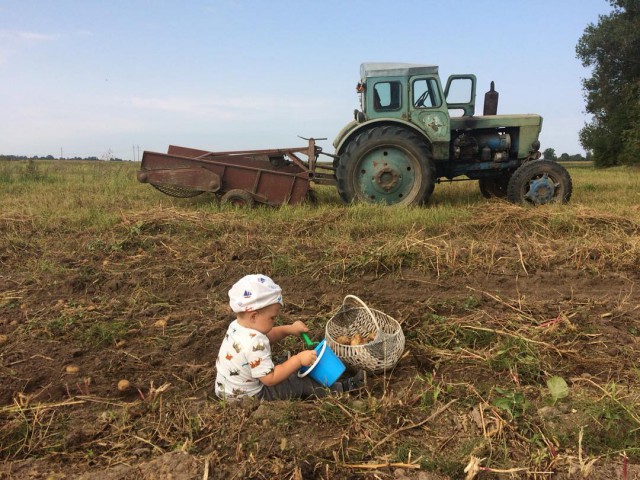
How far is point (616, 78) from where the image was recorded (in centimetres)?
2645

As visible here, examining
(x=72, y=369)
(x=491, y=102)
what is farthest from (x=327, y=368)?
(x=491, y=102)

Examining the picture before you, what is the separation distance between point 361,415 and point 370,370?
0.53 metres

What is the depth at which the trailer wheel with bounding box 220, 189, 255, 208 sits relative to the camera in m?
7.32

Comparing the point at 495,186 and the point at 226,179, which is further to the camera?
the point at 495,186

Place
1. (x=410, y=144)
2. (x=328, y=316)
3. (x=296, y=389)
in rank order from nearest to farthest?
1. (x=296, y=389)
2. (x=328, y=316)
3. (x=410, y=144)

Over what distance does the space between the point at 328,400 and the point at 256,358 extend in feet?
1.40

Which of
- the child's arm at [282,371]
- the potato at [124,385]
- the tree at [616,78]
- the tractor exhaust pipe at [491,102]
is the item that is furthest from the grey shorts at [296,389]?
the tree at [616,78]

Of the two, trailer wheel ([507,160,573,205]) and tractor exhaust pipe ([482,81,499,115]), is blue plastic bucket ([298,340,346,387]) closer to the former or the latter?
trailer wheel ([507,160,573,205])

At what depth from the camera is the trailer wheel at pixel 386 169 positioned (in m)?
7.28

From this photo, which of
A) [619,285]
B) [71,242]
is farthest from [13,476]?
[619,285]

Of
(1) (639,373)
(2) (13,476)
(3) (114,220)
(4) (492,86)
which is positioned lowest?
(2) (13,476)

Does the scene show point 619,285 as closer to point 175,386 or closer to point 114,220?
point 175,386

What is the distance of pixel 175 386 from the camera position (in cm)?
275

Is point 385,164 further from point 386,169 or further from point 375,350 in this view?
point 375,350
